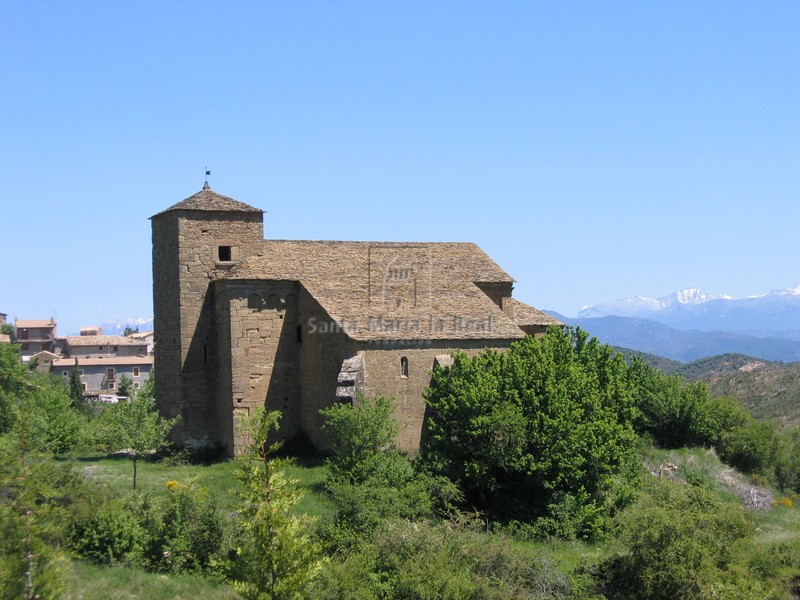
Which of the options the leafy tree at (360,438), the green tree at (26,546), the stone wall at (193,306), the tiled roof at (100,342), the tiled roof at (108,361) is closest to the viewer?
the green tree at (26,546)

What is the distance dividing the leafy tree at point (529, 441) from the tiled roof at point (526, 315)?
6395 millimetres

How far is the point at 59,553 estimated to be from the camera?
19422 mm

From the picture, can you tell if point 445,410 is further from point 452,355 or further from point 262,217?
point 262,217

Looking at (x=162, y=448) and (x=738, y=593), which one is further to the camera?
(x=162, y=448)

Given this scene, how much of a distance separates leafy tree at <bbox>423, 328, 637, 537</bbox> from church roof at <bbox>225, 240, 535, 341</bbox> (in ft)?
8.42

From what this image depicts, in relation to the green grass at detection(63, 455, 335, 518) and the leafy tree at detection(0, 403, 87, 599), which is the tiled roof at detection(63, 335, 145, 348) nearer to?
the green grass at detection(63, 455, 335, 518)

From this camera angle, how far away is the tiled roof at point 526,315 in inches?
1548

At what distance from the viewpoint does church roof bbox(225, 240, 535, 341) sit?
33.9 meters

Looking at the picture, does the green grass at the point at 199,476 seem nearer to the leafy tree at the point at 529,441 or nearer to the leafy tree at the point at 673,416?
the leafy tree at the point at 529,441

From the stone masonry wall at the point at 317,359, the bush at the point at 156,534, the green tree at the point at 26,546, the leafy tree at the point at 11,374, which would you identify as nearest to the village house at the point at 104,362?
the leafy tree at the point at 11,374

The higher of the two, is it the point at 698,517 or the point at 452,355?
the point at 452,355

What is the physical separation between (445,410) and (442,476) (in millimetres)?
2343

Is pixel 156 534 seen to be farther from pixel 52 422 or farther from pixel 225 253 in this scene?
pixel 52 422

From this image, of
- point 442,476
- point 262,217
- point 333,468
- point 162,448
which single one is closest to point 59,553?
point 333,468
